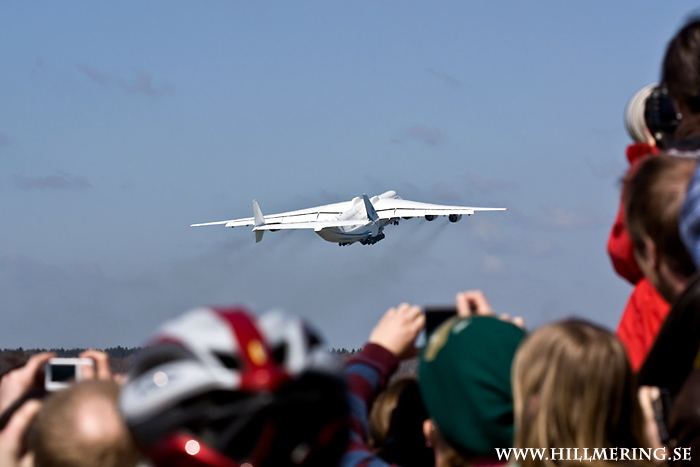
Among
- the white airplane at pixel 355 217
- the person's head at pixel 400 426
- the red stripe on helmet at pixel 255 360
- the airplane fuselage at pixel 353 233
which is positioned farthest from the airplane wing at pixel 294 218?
the red stripe on helmet at pixel 255 360

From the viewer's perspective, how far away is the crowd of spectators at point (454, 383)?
179cm

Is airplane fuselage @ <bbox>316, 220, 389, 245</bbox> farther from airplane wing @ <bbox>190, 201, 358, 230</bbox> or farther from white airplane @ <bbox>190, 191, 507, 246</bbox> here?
airplane wing @ <bbox>190, 201, 358, 230</bbox>

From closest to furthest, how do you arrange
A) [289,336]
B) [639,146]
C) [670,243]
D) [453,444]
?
[289,336]
[453,444]
[670,243]
[639,146]

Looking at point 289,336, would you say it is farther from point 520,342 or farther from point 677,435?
point 677,435

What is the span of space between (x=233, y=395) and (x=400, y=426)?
321 centimetres

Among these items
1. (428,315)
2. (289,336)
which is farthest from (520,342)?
(289,336)

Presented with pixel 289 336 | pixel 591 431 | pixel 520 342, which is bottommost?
pixel 591 431

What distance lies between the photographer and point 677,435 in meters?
3.20

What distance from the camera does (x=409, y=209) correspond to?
67.4m

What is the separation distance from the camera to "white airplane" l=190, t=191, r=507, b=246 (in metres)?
61.6

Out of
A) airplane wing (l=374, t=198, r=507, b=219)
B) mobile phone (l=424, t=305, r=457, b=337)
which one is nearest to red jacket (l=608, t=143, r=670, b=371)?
mobile phone (l=424, t=305, r=457, b=337)

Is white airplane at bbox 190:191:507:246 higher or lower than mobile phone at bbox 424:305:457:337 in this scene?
lower

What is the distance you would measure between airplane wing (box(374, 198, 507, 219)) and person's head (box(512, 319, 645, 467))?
62749mm

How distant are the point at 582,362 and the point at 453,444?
2.02 ft
